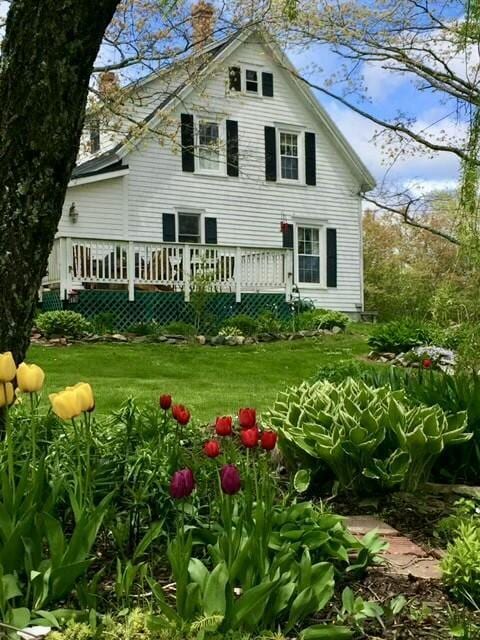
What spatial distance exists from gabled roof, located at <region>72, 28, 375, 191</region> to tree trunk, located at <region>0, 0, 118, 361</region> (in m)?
12.5

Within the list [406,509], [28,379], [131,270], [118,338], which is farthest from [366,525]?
[131,270]

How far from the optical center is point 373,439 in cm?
308

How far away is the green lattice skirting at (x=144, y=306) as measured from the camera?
14547mm

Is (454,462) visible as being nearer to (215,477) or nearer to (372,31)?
(215,477)

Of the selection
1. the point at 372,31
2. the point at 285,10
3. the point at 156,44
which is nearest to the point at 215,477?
the point at 285,10

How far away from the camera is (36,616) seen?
1.80 m

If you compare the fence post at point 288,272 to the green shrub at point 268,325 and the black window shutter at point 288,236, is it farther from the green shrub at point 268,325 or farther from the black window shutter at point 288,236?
the black window shutter at point 288,236

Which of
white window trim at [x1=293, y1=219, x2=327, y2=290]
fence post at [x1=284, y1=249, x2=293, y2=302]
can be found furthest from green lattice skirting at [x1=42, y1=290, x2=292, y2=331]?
white window trim at [x1=293, y1=219, x2=327, y2=290]

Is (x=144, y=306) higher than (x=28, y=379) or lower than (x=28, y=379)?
lower

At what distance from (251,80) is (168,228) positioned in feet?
16.7

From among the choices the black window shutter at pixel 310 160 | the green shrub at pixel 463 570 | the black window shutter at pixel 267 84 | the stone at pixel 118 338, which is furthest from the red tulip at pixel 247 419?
the black window shutter at pixel 267 84

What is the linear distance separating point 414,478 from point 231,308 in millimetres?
12990

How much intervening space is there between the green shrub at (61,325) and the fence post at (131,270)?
6.76 feet

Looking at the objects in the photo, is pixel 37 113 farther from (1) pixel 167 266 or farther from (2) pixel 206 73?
(2) pixel 206 73
